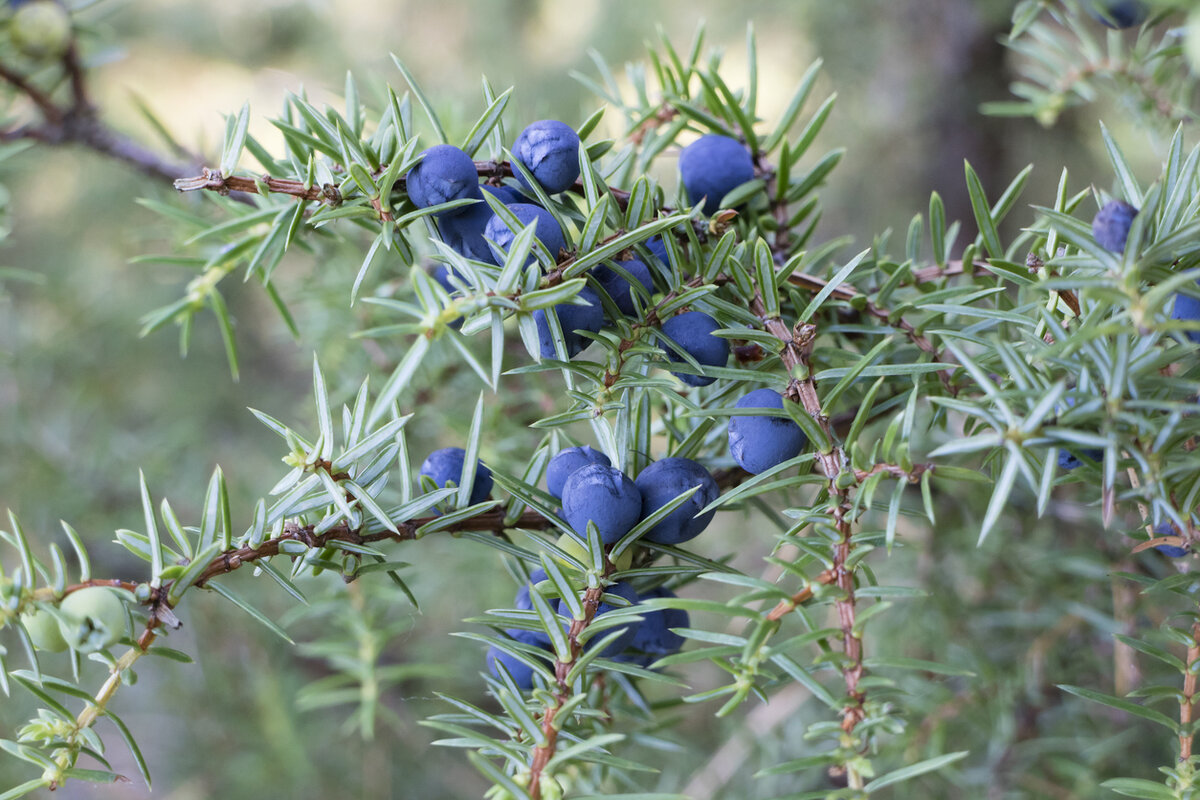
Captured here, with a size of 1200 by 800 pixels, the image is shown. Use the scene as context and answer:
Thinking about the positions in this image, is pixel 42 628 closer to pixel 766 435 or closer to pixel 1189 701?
pixel 766 435

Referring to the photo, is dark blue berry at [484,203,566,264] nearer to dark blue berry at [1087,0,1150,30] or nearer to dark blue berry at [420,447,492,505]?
dark blue berry at [420,447,492,505]

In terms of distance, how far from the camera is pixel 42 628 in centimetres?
35

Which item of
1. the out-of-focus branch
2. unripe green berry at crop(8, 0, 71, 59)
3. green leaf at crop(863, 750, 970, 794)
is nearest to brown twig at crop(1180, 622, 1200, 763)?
green leaf at crop(863, 750, 970, 794)

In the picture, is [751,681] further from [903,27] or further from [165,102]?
[165,102]

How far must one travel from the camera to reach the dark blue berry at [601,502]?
14.7 inches

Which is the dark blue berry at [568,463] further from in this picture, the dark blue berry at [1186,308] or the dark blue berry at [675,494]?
the dark blue berry at [1186,308]

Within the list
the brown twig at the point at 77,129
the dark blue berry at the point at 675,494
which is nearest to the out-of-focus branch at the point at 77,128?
the brown twig at the point at 77,129

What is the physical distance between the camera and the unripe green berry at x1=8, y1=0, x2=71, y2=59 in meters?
0.71

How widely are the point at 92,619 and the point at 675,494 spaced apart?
26cm

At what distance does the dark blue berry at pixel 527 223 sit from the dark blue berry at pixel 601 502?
0.10m

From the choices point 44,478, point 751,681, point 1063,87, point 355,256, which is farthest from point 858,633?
point 44,478

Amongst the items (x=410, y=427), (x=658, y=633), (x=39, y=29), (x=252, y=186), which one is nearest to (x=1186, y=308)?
(x=658, y=633)

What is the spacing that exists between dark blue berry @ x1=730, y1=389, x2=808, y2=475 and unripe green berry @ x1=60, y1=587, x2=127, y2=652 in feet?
0.93

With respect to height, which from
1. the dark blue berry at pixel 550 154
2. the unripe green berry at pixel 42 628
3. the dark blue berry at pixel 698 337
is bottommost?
the unripe green berry at pixel 42 628
